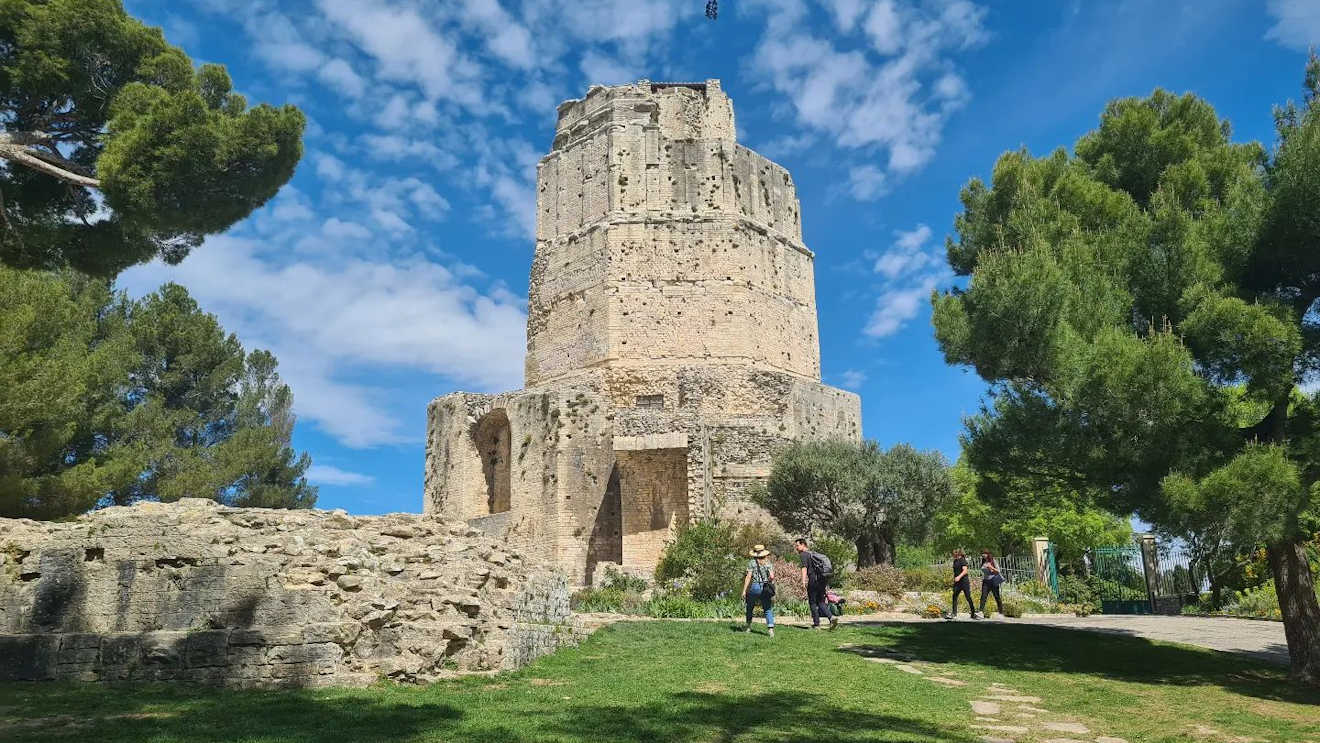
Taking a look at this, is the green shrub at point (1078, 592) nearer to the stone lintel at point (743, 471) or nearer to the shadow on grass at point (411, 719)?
the stone lintel at point (743, 471)

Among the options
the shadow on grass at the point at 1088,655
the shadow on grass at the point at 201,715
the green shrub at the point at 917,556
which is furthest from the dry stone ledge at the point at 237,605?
the green shrub at the point at 917,556

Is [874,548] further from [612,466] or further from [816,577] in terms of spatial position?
[816,577]

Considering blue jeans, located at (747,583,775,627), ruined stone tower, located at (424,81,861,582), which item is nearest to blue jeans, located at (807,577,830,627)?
blue jeans, located at (747,583,775,627)

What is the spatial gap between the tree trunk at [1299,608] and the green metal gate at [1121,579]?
8635 mm

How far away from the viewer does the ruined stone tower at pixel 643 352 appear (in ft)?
72.1

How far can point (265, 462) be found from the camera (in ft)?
80.8

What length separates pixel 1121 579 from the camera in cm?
1844

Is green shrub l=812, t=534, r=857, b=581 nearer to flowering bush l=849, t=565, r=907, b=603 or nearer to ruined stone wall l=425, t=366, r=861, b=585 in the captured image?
flowering bush l=849, t=565, r=907, b=603

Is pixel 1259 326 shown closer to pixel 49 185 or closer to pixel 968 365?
pixel 968 365

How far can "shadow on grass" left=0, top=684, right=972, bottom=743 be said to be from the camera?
518 centimetres

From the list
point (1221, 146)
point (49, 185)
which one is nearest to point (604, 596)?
point (49, 185)

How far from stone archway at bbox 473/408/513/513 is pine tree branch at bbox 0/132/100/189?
1432 cm

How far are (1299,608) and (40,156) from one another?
49.2 feet

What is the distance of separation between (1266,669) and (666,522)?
13873 mm
